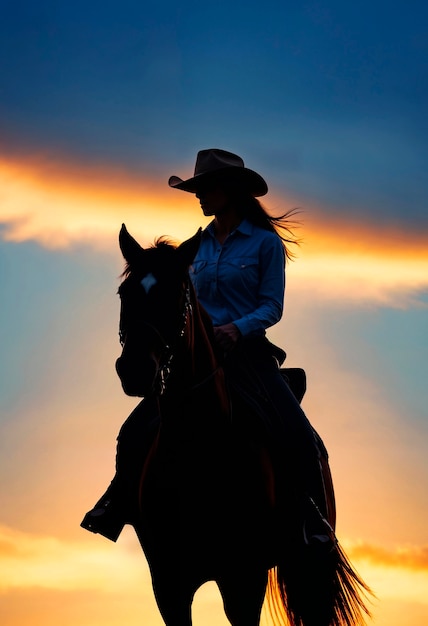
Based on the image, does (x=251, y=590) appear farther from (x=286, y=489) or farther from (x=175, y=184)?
(x=175, y=184)

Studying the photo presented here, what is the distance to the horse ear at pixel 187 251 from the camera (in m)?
7.57

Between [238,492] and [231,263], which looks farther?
[231,263]

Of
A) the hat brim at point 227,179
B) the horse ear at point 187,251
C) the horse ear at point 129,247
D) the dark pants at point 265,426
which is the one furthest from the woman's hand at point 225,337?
the hat brim at point 227,179

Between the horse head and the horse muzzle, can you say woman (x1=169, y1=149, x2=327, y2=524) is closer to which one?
the horse head

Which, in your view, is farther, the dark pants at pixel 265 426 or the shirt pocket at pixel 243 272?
the shirt pocket at pixel 243 272

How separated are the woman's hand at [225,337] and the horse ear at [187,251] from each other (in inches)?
41.5

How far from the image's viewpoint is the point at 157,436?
855cm

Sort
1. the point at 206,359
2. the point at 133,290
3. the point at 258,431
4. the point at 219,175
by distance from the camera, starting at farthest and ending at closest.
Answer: the point at 219,175 < the point at 258,431 < the point at 206,359 < the point at 133,290

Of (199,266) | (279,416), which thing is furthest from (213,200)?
(279,416)

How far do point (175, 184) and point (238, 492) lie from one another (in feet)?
10.3

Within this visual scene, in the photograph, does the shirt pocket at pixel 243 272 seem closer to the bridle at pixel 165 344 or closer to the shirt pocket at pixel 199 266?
the shirt pocket at pixel 199 266

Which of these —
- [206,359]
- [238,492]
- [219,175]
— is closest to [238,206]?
[219,175]

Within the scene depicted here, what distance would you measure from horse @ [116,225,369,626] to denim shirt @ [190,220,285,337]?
0.83 metres

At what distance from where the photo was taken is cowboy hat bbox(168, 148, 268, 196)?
380 inches
